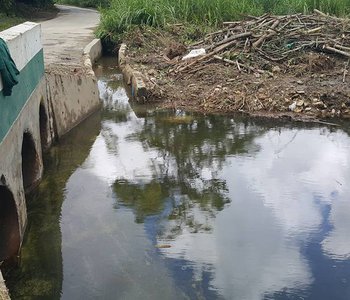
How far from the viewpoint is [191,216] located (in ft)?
19.6

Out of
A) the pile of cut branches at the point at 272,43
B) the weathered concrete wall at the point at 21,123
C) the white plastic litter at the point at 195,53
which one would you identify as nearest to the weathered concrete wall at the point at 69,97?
the weathered concrete wall at the point at 21,123

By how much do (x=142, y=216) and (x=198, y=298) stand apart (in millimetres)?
1701

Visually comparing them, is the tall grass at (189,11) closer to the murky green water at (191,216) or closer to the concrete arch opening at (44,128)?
the murky green water at (191,216)

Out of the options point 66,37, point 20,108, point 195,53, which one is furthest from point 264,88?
point 66,37

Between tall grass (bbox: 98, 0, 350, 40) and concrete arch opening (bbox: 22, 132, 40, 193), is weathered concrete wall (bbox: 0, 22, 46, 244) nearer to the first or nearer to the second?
concrete arch opening (bbox: 22, 132, 40, 193)

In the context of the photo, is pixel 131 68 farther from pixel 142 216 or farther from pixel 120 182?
pixel 142 216

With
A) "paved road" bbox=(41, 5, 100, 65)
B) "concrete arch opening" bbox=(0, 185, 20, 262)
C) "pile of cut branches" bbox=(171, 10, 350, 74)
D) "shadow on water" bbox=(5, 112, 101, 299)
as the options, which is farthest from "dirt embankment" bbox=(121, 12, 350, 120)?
"concrete arch opening" bbox=(0, 185, 20, 262)

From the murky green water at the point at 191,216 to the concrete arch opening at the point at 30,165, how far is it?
21 cm

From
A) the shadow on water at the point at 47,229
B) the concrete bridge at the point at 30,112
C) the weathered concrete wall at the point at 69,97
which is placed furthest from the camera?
the weathered concrete wall at the point at 69,97

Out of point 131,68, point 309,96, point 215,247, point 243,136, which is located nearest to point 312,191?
point 215,247

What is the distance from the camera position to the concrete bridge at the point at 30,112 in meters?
5.02

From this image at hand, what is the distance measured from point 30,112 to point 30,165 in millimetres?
720

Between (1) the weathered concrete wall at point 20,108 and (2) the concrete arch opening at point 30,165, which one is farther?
(2) the concrete arch opening at point 30,165

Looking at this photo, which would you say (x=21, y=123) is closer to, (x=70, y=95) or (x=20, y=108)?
(x=20, y=108)
